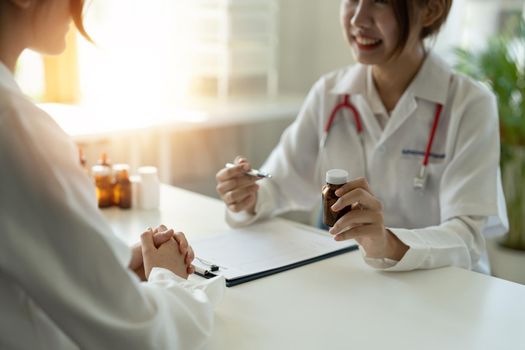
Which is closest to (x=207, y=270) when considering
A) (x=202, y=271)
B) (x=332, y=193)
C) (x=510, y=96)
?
(x=202, y=271)

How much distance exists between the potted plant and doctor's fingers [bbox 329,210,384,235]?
5.89 feet

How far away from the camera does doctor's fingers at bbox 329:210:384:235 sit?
1368mm

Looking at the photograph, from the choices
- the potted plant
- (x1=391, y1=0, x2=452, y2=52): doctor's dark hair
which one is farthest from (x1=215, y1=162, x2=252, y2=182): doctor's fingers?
the potted plant

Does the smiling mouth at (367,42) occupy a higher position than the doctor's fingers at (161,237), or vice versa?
the smiling mouth at (367,42)

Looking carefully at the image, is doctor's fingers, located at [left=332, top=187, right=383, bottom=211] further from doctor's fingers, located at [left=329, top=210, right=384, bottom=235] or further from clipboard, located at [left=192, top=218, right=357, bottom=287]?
clipboard, located at [left=192, top=218, right=357, bottom=287]

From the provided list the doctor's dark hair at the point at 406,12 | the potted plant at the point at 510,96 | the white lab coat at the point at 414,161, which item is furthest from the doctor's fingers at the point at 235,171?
the potted plant at the point at 510,96

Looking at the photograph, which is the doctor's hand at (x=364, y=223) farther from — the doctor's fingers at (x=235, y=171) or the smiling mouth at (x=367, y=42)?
the smiling mouth at (x=367, y=42)

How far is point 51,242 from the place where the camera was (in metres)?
0.84

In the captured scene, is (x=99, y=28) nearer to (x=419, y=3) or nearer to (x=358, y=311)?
(x=419, y=3)

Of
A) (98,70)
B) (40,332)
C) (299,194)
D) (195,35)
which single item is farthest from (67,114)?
(40,332)

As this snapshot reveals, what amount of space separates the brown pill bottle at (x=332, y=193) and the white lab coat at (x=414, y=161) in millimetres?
139

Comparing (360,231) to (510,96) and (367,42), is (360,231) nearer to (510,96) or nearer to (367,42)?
(367,42)

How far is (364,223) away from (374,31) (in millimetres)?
586

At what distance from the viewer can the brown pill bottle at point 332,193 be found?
4.48 ft
